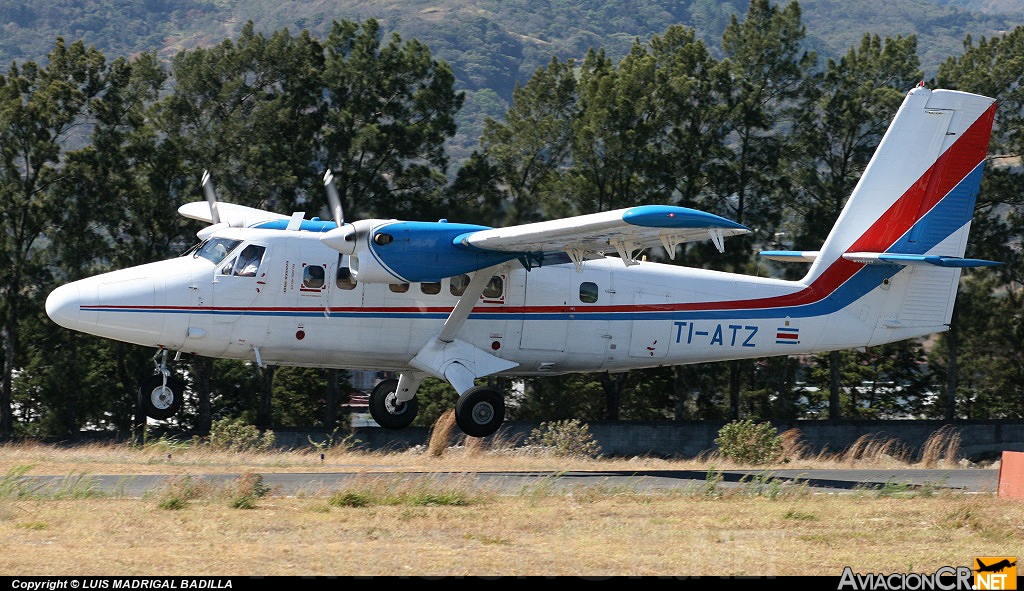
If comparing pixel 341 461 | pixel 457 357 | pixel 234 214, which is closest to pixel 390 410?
pixel 341 461

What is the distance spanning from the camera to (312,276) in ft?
64.9

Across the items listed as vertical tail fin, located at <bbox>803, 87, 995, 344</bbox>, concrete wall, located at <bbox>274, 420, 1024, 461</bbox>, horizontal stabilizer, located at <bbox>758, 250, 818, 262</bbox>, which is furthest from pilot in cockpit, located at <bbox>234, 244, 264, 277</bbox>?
concrete wall, located at <bbox>274, 420, 1024, 461</bbox>

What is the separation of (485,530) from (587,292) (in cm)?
863

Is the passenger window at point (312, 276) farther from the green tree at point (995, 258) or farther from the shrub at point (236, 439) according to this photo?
the green tree at point (995, 258)

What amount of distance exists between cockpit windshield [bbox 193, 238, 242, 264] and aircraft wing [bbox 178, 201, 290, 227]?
42.7 inches

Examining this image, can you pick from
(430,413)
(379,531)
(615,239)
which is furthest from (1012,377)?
(379,531)

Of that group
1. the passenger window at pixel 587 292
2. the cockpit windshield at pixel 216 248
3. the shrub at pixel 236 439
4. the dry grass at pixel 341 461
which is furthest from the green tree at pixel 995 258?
the cockpit windshield at pixel 216 248

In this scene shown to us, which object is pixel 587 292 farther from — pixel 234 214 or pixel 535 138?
pixel 535 138

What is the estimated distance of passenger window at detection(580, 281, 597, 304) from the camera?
832 inches

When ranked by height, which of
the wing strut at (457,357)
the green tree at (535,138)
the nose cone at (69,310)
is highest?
the green tree at (535,138)

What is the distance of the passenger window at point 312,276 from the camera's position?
64.8ft

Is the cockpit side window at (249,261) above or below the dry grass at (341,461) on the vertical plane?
above

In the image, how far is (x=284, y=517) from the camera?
534 inches

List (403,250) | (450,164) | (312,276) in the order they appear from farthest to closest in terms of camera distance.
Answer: (450,164), (312,276), (403,250)
